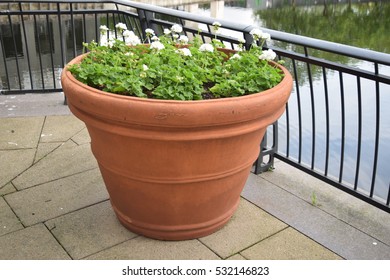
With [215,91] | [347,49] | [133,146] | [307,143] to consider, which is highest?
[347,49]

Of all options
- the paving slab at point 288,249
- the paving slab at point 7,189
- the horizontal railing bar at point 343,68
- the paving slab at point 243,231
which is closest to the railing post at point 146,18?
the horizontal railing bar at point 343,68

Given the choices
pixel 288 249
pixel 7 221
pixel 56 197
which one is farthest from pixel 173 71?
pixel 7 221

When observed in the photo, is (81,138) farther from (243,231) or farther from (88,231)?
(243,231)

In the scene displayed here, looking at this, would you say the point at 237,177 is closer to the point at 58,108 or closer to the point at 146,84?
the point at 146,84

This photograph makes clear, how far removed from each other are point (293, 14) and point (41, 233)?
2014 centimetres

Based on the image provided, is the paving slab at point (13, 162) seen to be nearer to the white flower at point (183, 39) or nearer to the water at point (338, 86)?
the white flower at point (183, 39)

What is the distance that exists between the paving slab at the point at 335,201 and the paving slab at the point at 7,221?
1833 mm

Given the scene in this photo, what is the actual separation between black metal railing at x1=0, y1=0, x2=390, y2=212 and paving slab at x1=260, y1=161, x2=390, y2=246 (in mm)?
100

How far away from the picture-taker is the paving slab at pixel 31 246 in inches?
89.6

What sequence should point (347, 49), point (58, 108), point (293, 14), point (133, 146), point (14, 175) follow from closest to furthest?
point (133, 146) < point (347, 49) < point (14, 175) < point (58, 108) < point (293, 14)

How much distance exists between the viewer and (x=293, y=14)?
2041 cm

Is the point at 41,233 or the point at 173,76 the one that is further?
Answer: the point at 41,233

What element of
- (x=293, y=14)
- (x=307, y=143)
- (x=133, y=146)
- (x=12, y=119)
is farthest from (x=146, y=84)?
(x=293, y=14)

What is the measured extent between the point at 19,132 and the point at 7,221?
1.57 metres
